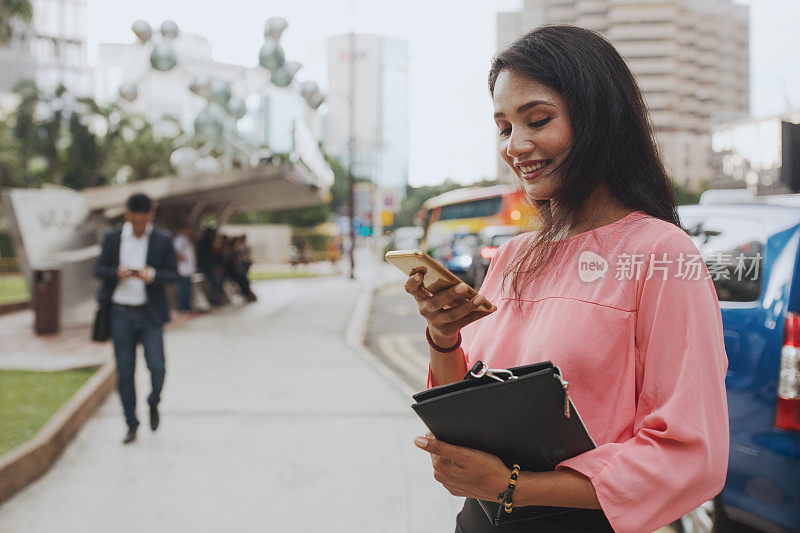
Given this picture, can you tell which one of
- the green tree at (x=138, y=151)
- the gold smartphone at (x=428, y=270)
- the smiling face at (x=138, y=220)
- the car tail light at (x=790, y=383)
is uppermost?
the green tree at (x=138, y=151)

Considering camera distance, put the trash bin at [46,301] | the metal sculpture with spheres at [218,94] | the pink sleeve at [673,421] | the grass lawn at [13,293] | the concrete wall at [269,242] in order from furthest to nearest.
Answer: the concrete wall at [269,242], the grass lawn at [13,293], the metal sculpture with spheres at [218,94], the trash bin at [46,301], the pink sleeve at [673,421]

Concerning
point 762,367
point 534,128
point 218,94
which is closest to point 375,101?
point 218,94

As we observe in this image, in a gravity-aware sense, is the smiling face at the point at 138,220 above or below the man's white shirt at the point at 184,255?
above

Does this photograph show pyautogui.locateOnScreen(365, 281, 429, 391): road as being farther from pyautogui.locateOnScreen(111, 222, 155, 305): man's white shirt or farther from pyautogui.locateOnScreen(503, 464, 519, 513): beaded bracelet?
pyautogui.locateOnScreen(503, 464, 519, 513): beaded bracelet

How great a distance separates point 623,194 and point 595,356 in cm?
30

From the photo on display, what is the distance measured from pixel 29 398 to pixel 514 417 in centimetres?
540

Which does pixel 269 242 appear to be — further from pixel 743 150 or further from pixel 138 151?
pixel 743 150

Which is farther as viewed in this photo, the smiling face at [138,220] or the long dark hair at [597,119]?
the smiling face at [138,220]

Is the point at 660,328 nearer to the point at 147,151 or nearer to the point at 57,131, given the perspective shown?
the point at 57,131

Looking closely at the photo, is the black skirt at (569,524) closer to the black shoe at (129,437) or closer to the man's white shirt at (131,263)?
the black shoe at (129,437)

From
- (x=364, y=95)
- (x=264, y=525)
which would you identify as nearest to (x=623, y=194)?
(x=264, y=525)

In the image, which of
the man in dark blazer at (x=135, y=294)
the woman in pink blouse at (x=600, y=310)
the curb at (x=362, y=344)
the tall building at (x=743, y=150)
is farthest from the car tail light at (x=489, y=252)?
the tall building at (x=743, y=150)

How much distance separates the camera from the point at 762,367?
7.67 feet

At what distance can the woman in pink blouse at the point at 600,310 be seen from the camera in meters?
0.95
